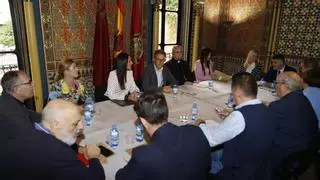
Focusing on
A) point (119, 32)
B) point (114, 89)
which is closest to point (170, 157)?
point (114, 89)

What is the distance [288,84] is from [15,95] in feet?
8.26

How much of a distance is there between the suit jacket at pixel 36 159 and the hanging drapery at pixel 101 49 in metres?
2.82

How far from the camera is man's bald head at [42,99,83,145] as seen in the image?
154 cm

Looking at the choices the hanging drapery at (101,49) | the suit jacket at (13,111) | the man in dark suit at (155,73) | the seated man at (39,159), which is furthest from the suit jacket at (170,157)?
the hanging drapery at (101,49)

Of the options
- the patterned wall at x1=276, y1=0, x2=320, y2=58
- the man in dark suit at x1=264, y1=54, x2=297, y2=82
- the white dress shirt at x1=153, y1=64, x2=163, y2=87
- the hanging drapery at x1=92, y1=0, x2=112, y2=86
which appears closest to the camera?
the white dress shirt at x1=153, y1=64, x2=163, y2=87

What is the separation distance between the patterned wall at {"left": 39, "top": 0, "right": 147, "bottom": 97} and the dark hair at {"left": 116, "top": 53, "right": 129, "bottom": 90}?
139 cm

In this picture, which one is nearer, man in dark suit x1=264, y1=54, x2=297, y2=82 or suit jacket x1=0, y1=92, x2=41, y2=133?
suit jacket x1=0, y1=92, x2=41, y2=133

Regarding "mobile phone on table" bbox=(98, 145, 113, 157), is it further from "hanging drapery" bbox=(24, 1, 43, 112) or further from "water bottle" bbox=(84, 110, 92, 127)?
"hanging drapery" bbox=(24, 1, 43, 112)

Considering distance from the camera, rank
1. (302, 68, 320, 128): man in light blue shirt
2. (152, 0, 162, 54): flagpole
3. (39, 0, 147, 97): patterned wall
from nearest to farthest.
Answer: (302, 68, 320, 128): man in light blue shirt, (39, 0, 147, 97): patterned wall, (152, 0, 162, 54): flagpole

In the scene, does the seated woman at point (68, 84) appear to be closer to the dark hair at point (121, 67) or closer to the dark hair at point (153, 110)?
the dark hair at point (121, 67)

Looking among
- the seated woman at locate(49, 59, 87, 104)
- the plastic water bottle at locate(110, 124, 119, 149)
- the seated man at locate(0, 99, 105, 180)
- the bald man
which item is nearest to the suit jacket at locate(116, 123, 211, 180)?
the seated man at locate(0, 99, 105, 180)

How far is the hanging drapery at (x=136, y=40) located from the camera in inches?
185

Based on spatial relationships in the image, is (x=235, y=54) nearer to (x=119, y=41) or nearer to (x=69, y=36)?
(x=119, y=41)

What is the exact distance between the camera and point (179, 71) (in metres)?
4.54
